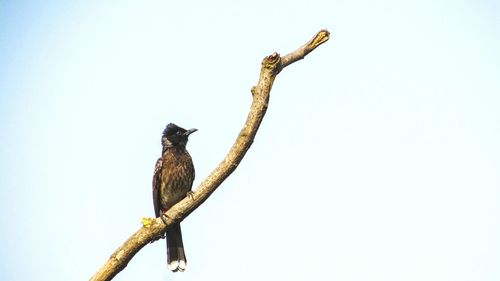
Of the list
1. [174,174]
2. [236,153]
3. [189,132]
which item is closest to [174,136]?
[189,132]

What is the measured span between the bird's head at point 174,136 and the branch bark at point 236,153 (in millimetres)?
3777

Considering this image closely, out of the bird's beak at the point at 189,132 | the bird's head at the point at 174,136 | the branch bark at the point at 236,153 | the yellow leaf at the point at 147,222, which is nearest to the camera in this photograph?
the branch bark at the point at 236,153

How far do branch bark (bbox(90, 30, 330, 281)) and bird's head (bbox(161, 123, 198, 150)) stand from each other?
A: 3777 millimetres

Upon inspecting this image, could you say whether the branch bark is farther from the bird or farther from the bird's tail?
the bird

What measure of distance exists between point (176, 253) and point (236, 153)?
316 cm

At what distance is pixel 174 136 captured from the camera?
8281 mm

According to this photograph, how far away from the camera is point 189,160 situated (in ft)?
26.6

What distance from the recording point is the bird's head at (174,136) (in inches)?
322

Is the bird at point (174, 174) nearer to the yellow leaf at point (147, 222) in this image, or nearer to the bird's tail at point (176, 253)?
the bird's tail at point (176, 253)

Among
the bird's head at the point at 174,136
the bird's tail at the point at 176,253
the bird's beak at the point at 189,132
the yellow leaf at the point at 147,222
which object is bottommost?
the yellow leaf at the point at 147,222

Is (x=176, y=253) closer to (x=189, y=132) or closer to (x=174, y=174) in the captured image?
(x=174, y=174)

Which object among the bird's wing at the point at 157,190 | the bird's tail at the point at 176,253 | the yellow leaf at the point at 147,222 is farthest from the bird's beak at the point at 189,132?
the yellow leaf at the point at 147,222

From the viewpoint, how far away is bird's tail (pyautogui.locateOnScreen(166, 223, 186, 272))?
22.2ft

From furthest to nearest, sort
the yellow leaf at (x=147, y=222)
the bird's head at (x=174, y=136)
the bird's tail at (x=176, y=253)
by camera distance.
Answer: the bird's head at (x=174, y=136) → the bird's tail at (x=176, y=253) → the yellow leaf at (x=147, y=222)
